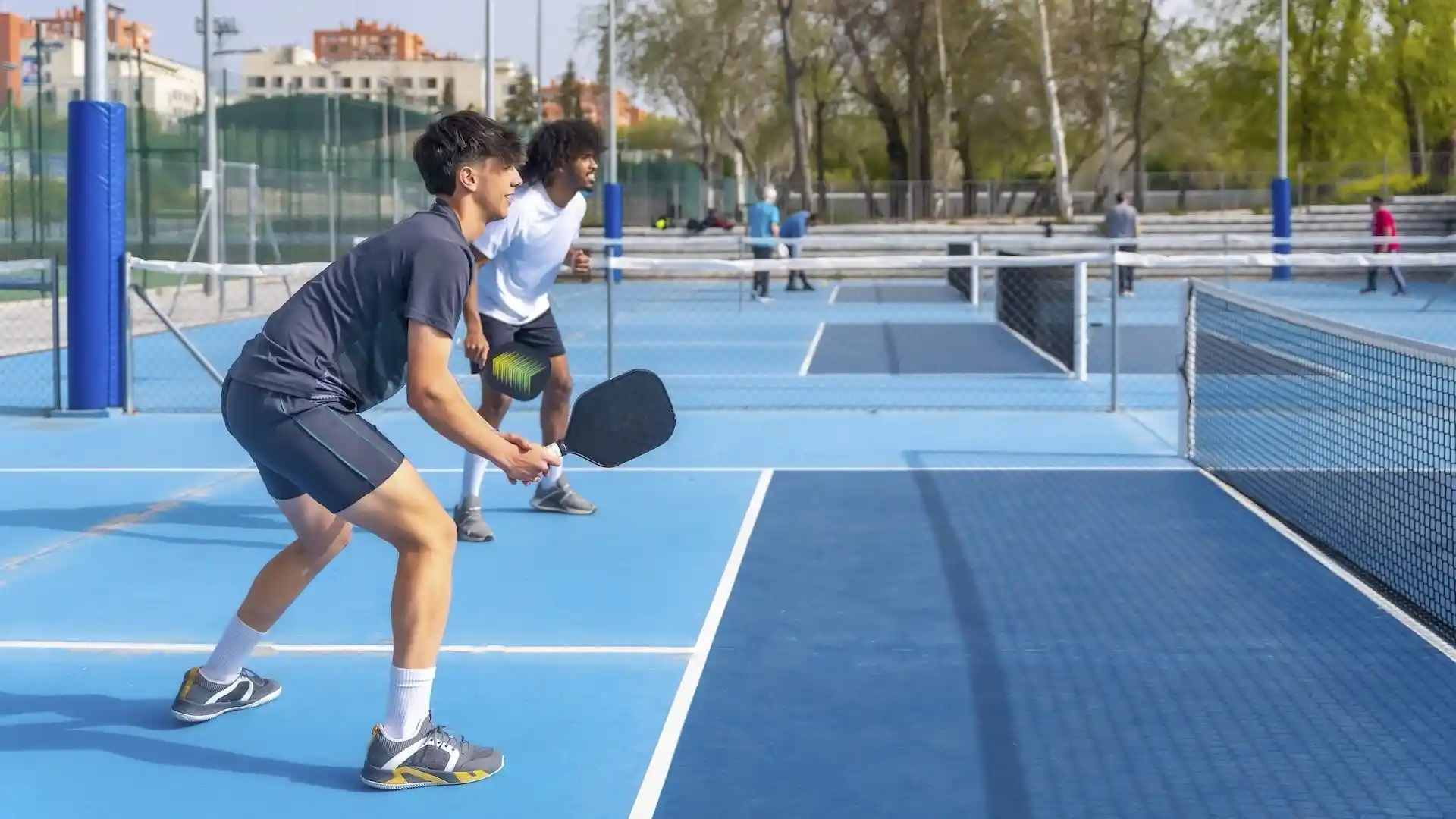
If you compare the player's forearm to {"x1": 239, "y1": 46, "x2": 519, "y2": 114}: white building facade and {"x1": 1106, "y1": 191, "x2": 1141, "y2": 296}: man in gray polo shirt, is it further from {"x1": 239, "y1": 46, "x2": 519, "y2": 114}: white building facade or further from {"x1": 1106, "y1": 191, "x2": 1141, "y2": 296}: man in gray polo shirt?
{"x1": 239, "y1": 46, "x2": 519, "y2": 114}: white building facade

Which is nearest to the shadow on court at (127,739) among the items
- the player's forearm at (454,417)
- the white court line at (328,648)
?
the white court line at (328,648)

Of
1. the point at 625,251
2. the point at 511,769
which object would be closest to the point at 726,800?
the point at 511,769

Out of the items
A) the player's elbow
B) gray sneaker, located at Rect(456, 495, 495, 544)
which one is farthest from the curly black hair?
the player's elbow

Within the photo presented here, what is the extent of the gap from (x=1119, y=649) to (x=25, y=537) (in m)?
5.15

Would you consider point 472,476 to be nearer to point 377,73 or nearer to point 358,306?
point 358,306

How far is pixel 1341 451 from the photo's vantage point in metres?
10.1

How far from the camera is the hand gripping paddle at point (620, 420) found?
16.6ft

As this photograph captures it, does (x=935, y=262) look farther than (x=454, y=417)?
Yes

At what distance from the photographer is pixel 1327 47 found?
57219 millimetres

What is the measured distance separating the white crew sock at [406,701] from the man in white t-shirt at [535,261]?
332 centimetres

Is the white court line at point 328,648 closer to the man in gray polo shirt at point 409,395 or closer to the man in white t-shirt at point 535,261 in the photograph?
the man in gray polo shirt at point 409,395

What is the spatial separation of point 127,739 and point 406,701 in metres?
1.06

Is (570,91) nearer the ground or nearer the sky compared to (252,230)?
nearer the sky

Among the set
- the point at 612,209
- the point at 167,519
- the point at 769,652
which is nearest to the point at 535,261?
the point at 167,519
